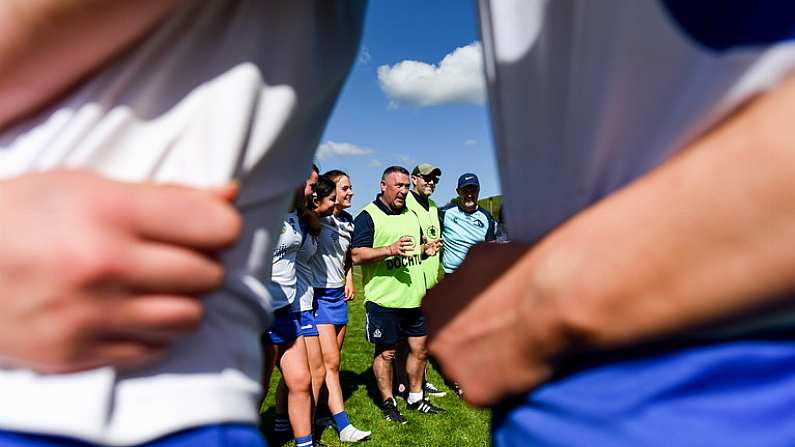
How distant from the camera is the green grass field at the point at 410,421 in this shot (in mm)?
4586

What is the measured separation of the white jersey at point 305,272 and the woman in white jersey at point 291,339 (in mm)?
135

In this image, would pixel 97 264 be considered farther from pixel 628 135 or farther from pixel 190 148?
pixel 628 135

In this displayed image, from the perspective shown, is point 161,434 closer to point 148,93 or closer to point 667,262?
point 148,93

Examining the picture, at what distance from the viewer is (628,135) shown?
55 cm

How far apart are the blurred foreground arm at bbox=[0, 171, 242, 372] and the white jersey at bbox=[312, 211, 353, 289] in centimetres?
432

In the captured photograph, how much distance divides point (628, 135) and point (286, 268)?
3731mm

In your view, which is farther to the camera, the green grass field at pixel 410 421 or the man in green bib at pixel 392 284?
the man in green bib at pixel 392 284

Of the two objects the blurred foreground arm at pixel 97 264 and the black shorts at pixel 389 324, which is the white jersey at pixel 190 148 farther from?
the black shorts at pixel 389 324

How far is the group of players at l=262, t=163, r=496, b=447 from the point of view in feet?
13.3

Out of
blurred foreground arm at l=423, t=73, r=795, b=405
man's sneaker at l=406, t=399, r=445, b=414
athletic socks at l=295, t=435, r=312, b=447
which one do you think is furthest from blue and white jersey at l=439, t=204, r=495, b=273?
blurred foreground arm at l=423, t=73, r=795, b=405

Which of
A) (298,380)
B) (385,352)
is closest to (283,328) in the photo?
(298,380)

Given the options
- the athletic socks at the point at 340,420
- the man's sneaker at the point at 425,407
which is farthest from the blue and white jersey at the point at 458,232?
the athletic socks at the point at 340,420

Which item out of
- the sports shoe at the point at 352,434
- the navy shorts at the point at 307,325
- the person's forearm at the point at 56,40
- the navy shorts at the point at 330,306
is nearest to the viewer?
the person's forearm at the point at 56,40

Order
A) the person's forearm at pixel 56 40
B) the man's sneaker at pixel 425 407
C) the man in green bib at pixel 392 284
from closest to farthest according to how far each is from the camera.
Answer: the person's forearm at pixel 56 40
the man in green bib at pixel 392 284
the man's sneaker at pixel 425 407
